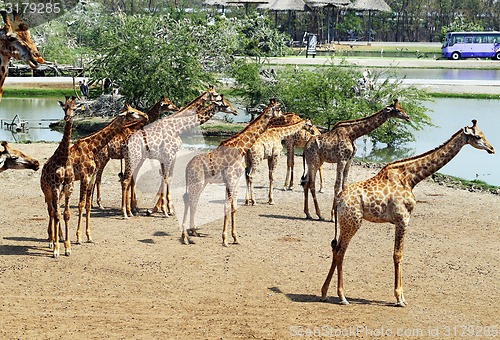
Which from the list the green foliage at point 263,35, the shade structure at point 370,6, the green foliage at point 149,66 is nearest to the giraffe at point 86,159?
the green foliage at point 149,66

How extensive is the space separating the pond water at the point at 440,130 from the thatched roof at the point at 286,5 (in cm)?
3489

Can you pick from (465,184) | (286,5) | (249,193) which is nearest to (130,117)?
(249,193)

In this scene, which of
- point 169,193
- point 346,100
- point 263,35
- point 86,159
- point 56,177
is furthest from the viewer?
point 263,35

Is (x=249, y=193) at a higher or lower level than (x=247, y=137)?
lower

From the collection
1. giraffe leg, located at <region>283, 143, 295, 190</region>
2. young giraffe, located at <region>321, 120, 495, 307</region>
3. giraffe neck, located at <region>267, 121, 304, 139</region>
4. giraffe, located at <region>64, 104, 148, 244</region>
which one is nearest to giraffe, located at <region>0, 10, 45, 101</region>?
young giraffe, located at <region>321, 120, 495, 307</region>

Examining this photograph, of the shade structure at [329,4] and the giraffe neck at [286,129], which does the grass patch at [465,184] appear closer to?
the giraffe neck at [286,129]

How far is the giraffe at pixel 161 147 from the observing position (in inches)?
651

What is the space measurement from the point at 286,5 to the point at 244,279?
6516cm

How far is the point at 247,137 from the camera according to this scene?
15.2 m

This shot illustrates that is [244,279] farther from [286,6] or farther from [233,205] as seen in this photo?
[286,6]

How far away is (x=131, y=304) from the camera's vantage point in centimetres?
1162

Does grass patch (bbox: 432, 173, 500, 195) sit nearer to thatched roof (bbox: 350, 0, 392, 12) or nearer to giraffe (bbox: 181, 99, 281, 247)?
giraffe (bbox: 181, 99, 281, 247)

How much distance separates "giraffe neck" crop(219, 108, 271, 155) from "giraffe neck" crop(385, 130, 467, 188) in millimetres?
3468

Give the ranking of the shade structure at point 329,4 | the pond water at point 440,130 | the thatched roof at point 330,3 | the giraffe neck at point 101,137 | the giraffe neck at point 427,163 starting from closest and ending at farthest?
the giraffe neck at point 427,163 → the giraffe neck at point 101,137 → the pond water at point 440,130 → the thatched roof at point 330,3 → the shade structure at point 329,4
